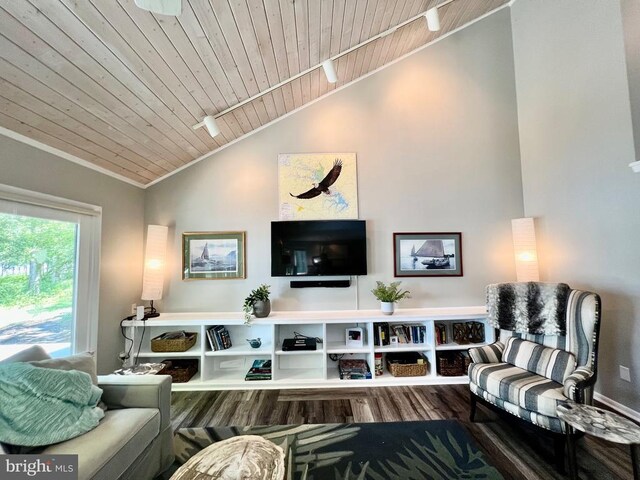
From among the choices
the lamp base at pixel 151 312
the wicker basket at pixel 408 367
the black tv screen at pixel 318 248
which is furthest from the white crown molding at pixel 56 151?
the wicker basket at pixel 408 367

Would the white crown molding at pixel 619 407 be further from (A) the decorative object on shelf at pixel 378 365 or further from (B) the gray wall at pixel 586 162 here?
(A) the decorative object on shelf at pixel 378 365

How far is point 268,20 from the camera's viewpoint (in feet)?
6.46

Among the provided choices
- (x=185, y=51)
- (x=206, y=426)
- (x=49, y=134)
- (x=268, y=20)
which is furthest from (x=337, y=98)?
(x=206, y=426)

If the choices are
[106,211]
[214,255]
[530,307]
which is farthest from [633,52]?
[106,211]

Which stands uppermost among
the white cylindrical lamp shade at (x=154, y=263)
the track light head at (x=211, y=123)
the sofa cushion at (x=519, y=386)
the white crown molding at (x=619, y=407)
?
the track light head at (x=211, y=123)

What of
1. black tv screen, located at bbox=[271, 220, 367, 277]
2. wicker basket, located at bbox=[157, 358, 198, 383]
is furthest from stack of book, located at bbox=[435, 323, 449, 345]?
wicker basket, located at bbox=[157, 358, 198, 383]

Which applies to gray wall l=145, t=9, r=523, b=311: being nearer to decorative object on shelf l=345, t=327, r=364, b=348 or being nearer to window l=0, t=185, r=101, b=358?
decorative object on shelf l=345, t=327, r=364, b=348

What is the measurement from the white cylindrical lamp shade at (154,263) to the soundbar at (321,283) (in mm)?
1508

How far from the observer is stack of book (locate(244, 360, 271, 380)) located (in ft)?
9.20

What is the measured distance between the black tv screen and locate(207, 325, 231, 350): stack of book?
33.2 inches

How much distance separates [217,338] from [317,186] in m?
2.10

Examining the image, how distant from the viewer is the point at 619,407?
87.5 inches

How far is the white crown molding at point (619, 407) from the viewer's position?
2.12 metres

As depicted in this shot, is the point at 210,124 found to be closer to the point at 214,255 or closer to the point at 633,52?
the point at 214,255
